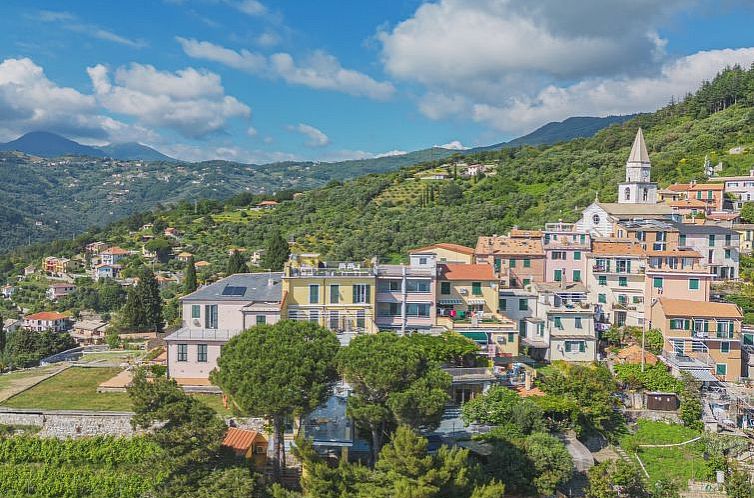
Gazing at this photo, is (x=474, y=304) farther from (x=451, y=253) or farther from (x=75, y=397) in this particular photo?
(x=75, y=397)

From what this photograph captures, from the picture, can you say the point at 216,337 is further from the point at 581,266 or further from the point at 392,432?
Result: the point at 581,266

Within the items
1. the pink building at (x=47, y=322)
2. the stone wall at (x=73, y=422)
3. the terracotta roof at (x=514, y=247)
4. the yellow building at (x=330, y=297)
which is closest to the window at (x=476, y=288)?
the yellow building at (x=330, y=297)

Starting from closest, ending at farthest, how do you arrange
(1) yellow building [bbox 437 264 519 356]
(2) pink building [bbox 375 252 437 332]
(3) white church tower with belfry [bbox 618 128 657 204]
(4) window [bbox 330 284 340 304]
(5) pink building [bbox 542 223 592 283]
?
1. (4) window [bbox 330 284 340 304]
2. (1) yellow building [bbox 437 264 519 356]
3. (2) pink building [bbox 375 252 437 332]
4. (5) pink building [bbox 542 223 592 283]
5. (3) white church tower with belfry [bbox 618 128 657 204]

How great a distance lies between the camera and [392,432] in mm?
21641

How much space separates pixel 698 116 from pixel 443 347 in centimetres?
9384

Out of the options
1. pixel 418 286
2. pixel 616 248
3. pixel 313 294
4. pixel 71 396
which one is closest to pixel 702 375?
pixel 616 248

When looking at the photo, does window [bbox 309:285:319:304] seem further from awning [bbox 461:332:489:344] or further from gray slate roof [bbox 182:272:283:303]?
awning [bbox 461:332:489:344]

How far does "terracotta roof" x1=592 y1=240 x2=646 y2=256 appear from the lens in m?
39.6

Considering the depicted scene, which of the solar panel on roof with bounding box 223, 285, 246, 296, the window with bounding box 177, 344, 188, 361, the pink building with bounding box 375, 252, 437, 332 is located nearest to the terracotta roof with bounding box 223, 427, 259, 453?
the window with bounding box 177, 344, 188, 361

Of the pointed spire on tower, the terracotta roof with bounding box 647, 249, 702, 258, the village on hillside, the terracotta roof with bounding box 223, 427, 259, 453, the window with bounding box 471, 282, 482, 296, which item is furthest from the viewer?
the pointed spire on tower

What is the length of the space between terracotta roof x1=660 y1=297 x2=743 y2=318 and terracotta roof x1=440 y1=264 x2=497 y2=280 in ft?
32.1

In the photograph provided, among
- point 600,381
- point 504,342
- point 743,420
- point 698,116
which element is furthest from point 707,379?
point 698,116

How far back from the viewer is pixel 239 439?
23078 millimetres

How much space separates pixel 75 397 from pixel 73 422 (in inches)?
121
